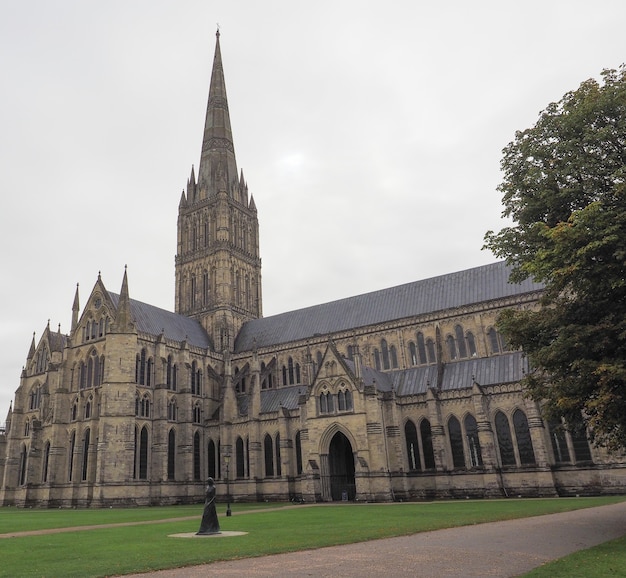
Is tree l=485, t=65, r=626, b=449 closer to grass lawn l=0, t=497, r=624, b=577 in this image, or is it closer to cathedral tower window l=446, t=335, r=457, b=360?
grass lawn l=0, t=497, r=624, b=577

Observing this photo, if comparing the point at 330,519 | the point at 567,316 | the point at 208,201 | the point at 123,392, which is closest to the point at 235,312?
the point at 208,201

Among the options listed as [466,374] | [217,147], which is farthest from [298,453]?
[217,147]

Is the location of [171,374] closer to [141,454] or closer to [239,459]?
[141,454]

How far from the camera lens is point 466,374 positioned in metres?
46.8

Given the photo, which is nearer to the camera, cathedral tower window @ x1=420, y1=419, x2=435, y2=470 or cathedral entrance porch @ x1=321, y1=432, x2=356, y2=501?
cathedral tower window @ x1=420, y1=419, x2=435, y2=470

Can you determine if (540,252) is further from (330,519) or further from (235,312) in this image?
(235,312)

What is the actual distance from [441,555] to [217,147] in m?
70.3

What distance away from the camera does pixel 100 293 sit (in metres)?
57.4

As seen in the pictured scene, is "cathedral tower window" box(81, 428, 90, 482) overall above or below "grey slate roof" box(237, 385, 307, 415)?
below

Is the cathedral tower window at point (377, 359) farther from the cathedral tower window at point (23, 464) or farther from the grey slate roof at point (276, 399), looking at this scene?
the cathedral tower window at point (23, 464)

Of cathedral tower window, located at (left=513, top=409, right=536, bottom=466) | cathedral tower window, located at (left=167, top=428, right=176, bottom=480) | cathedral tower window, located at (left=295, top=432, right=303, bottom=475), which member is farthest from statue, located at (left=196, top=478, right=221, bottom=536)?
cathedral tower window, located at (left=167, top=428, right=176, bottom=480)

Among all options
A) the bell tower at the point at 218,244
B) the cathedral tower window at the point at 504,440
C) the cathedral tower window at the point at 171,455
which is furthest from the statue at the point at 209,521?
the bell tower at the point at 218,244

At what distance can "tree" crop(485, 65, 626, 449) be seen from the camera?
16.6 m

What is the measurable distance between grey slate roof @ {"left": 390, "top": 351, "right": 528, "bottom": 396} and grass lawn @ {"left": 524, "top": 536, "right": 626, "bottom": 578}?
2975 centimetres
